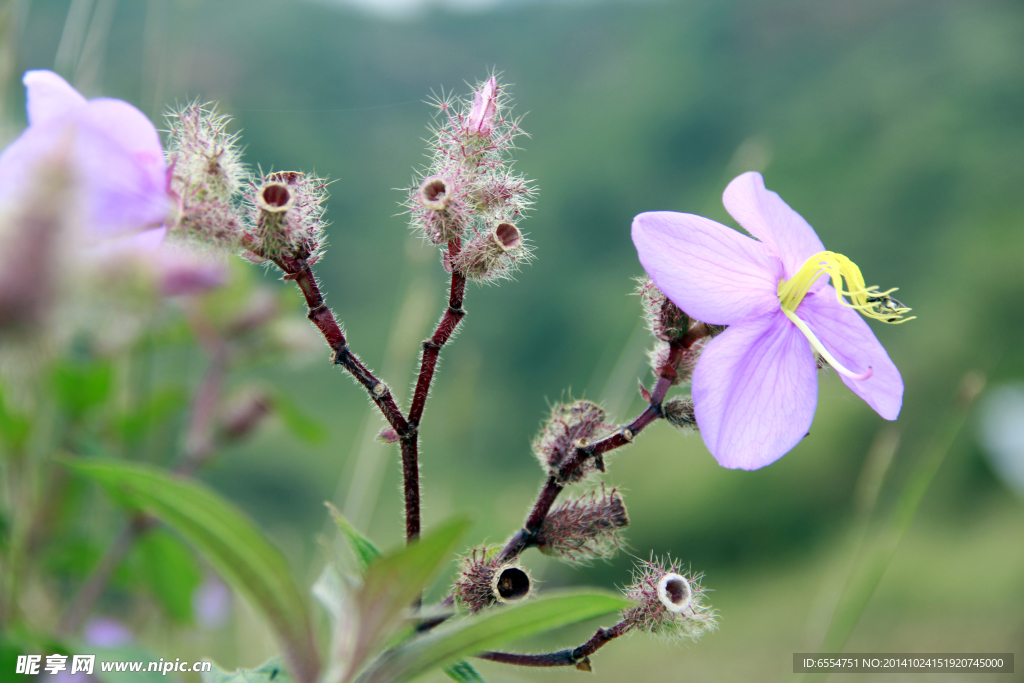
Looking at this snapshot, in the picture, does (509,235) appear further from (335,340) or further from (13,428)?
(13,428)

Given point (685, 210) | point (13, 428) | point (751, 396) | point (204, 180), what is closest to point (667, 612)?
point (751, 396)

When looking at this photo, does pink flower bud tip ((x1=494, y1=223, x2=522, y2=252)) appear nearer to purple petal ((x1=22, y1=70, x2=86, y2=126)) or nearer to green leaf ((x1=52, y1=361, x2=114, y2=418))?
purple petal ((x1=22, y1=70, x2=86, y2=126))

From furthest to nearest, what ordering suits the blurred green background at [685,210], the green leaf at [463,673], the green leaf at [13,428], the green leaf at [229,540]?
the blurred green background at [685,210] < the green leaf at [13,428] < the green leaf at [463,673] < the green leaf at [229,540]

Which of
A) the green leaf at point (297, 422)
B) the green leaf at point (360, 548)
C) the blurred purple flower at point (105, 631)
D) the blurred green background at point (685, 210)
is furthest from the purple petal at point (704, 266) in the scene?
the blurred green background at point (685, 210)

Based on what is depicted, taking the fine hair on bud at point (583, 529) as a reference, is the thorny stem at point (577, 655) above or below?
below

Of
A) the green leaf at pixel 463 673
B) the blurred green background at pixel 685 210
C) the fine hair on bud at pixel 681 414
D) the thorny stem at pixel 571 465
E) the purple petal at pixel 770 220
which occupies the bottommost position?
the green leaf at pixel 463 673

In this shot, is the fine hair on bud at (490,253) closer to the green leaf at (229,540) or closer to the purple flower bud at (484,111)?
the purple flower bud at (484,111)
